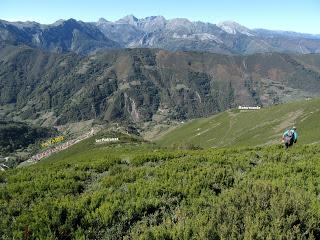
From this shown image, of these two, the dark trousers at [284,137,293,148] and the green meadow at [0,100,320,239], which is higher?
the green meadow at [0,100,320,239]

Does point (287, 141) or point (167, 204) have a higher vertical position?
point (167, 204)

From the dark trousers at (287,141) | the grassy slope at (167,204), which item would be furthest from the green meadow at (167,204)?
the dark trousers at (287,141)

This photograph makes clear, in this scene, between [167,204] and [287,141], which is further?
[287,141]

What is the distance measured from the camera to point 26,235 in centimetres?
1391

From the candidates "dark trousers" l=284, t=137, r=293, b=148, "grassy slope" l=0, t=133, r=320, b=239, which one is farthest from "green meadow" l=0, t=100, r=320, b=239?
"dark trousers" l=284, t=137, r=293, b=148

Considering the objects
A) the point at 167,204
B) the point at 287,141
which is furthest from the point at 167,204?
the point at 287,141

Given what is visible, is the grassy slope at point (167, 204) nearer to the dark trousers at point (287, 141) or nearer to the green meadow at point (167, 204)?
the green meadow at point (167, 204)

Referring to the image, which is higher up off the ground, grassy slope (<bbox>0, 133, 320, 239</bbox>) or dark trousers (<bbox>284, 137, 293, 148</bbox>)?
grassy slope (<bbox>0, 133, 320, 239</bbox>)

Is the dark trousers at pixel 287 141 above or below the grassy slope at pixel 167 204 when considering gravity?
below

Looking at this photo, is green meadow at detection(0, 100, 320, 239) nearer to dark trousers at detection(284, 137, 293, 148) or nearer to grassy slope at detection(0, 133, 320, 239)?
grassy slope at detection(0, 133, 320, 239)

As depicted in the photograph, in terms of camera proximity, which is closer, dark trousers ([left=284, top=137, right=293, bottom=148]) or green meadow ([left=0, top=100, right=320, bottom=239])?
green meadow ([left=0, top=100, right=320, bottom=239])

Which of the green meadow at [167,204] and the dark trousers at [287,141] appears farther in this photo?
the dark trousers at [287,141]

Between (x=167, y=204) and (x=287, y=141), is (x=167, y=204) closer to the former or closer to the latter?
(x=167, y=204)

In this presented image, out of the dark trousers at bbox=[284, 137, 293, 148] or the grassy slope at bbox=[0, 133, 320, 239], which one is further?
the dark trousers at bbox=[284, 137, 293, 148]
